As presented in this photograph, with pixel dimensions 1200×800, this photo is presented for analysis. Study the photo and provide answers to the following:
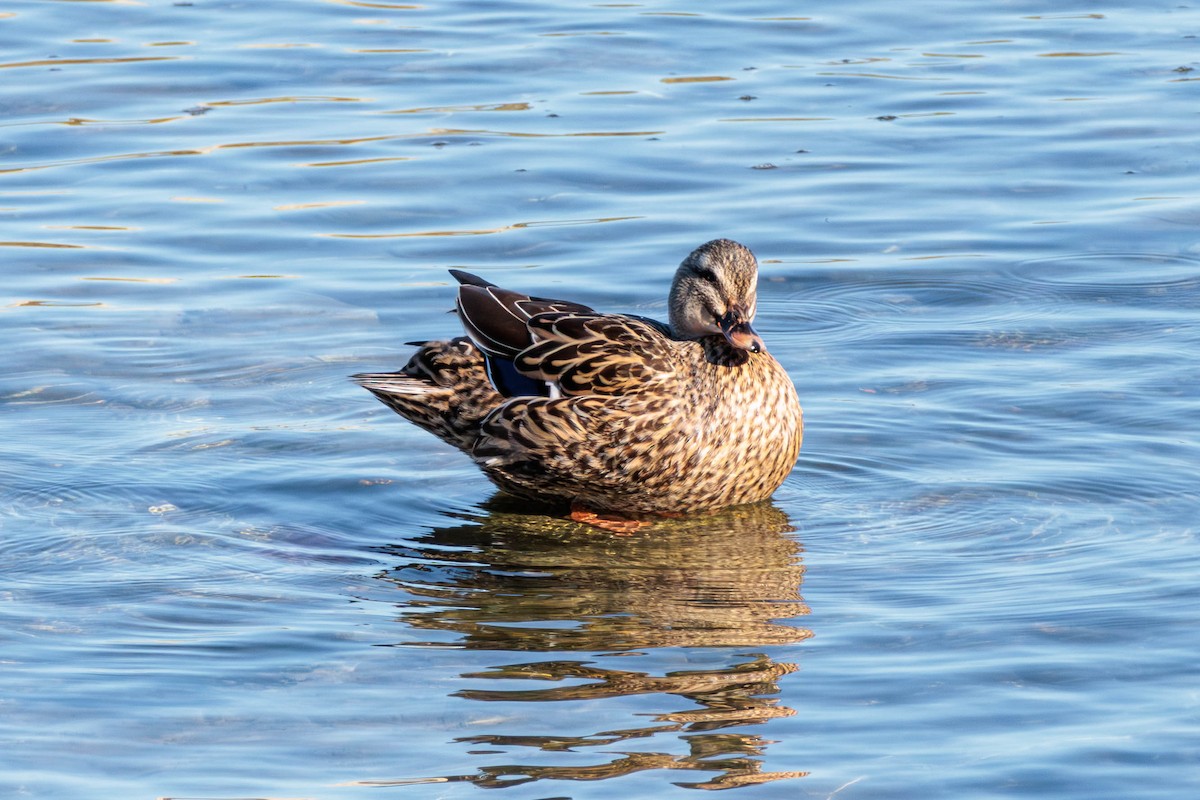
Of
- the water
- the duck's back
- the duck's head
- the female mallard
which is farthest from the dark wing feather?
the water

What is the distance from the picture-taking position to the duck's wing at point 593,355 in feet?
26.0

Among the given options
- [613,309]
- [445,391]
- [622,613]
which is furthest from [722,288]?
[613,309]

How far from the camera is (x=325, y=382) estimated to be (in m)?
9.38

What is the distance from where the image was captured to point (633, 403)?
7879mm

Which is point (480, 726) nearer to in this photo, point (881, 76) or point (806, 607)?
point (806, 607)

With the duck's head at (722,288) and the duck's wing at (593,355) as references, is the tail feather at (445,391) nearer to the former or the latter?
the duck's wing at (593,355)

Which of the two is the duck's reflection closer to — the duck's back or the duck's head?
the duck's back

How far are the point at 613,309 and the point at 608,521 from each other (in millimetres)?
2412

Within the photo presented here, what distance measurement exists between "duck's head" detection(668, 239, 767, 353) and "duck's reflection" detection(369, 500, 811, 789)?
0.80m

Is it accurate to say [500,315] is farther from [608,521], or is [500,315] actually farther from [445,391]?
[608,521]

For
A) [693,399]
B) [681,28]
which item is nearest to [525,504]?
[693,399]

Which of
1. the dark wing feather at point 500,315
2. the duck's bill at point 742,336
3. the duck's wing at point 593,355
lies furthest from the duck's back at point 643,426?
the duck's bill at point 742,336

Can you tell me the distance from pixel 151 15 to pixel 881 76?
6.30 metres

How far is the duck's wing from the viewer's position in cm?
794
